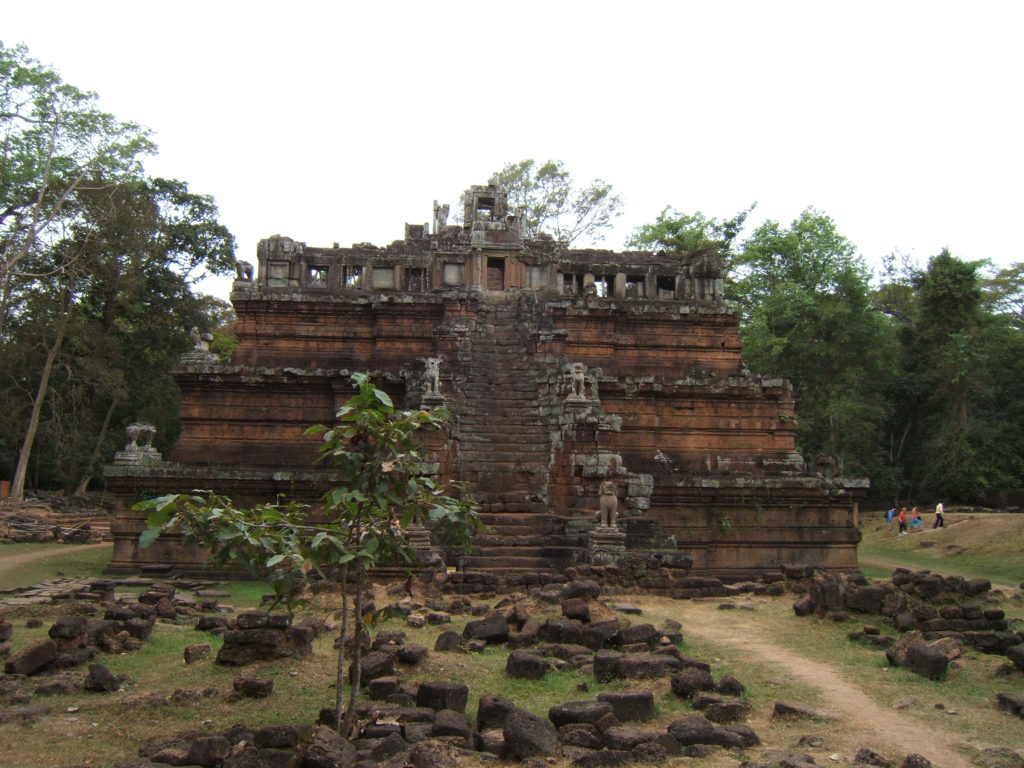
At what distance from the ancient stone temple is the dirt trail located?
2868 millimetres

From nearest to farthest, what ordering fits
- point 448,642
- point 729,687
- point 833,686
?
point 729,687 < point 833,686 < point 448,642

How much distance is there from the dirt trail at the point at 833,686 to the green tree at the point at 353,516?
3817 mm

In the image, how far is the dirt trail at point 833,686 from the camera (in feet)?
22.8

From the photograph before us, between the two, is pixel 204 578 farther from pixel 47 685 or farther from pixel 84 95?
Result: pixel 84 95

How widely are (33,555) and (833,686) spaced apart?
775 inches

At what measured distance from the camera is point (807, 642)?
11305 millimetres

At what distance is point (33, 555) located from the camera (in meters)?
21.5

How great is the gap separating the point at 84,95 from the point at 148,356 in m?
12.2

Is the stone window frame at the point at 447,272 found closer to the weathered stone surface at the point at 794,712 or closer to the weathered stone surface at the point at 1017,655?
the weathered stone surface at the point at 1017,655

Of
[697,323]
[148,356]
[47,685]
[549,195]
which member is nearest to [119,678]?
[47,685]

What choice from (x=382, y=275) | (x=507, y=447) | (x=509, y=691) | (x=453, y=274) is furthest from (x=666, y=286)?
(x=509, y=691)

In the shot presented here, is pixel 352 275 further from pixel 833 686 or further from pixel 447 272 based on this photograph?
pixel 833 686

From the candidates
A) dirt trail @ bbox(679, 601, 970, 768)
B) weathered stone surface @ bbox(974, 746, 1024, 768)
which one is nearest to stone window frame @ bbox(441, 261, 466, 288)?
dirt trail @ bbox(679, 601, 970, 768)

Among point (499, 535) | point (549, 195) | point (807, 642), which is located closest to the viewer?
point (807, 642)
